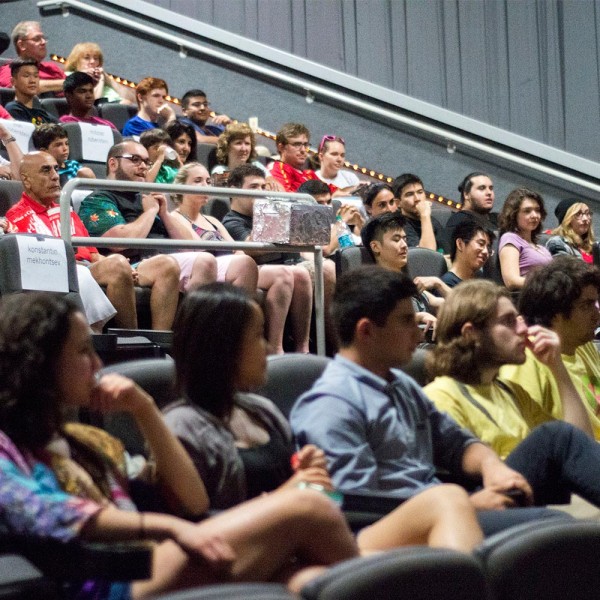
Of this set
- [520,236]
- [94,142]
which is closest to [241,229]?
[94,142]

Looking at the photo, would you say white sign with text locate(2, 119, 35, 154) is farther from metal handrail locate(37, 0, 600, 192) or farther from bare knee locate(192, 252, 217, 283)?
metal handrail locate(37, 0, 600, 192)

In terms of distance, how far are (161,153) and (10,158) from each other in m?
0.63

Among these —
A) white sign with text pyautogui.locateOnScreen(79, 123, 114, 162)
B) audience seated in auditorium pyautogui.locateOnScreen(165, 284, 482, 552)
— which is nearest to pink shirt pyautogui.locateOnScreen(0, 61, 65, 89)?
white sign with text pyautogui.locateOnScreen(79, 123, 114, 162)

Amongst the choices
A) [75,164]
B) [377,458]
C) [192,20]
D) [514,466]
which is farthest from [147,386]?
[192,20]

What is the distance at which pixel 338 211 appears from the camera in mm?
4910

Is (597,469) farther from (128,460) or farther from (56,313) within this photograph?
(56,313)

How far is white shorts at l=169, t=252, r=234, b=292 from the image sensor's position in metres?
3.71

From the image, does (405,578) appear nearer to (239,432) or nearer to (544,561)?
(544,561)

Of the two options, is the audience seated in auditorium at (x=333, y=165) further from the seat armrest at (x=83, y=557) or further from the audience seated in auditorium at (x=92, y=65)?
the seat armrest at (x=83, y=557)

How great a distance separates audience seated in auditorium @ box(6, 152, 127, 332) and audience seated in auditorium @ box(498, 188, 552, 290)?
5.47 feet

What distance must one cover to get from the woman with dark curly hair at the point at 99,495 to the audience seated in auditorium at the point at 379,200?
335 cm

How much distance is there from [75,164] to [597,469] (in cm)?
319

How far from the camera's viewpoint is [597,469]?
1955 mm

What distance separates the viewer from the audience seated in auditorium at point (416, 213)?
4.93 meters
